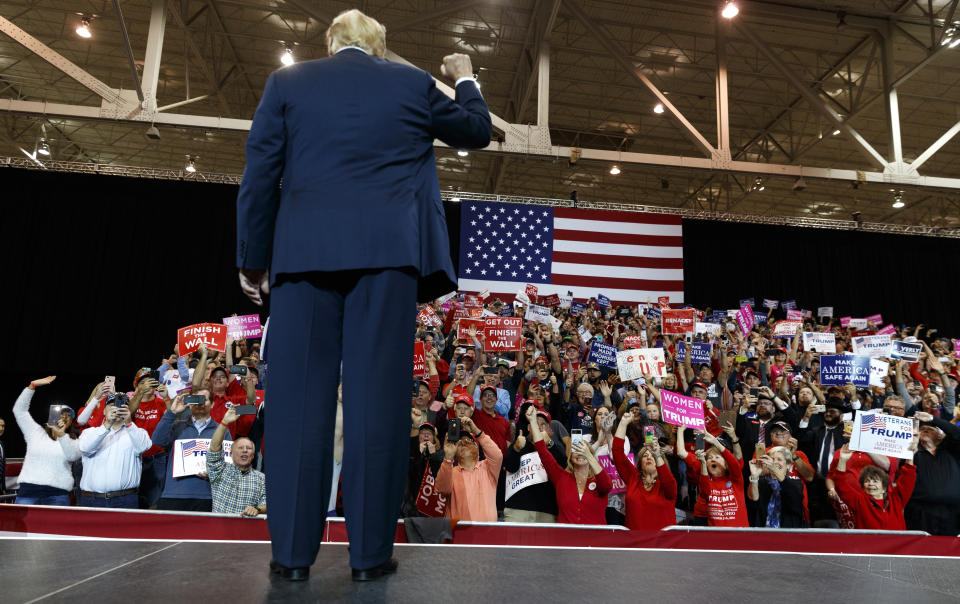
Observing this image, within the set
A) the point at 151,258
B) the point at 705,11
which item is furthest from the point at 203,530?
the point at 705,11

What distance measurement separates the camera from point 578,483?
184 inches

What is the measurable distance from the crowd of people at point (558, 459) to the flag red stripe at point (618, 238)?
6.40 meters

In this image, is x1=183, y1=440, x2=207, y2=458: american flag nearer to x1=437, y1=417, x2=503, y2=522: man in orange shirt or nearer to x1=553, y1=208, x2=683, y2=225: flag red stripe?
x1=437, y1=417, x2=503, y2=522: man in orange shirt

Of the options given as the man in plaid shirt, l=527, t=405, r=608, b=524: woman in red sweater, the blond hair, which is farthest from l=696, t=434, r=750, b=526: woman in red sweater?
the blond hair

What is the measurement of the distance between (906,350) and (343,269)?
705 cm

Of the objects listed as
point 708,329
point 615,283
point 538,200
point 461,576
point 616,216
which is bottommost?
point 461,576

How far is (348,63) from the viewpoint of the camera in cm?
149

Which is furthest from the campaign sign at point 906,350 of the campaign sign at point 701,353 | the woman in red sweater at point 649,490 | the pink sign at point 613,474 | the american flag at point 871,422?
the woman in red sweater at point 649,490

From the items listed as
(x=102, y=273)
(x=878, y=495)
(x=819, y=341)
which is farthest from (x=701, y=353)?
(x=102, y=273)

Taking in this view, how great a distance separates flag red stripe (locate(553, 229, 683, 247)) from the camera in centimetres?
1277

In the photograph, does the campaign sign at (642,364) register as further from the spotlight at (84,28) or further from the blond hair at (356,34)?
the spotlight at (84,28)

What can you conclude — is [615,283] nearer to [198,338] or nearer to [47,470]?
[198,338]

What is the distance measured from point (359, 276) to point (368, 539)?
0.52 metres

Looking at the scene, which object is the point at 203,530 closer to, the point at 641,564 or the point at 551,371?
the point at 641,564
